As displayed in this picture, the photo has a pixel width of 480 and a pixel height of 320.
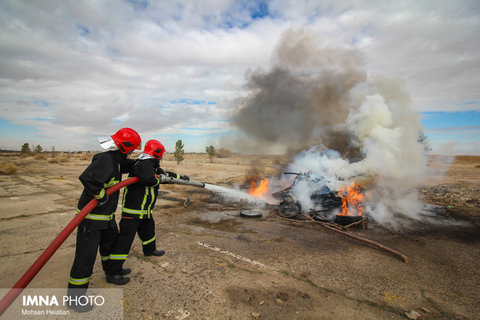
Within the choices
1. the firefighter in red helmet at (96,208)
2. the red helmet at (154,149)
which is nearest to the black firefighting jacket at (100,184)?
the firefighter in red helmet at (96,208)

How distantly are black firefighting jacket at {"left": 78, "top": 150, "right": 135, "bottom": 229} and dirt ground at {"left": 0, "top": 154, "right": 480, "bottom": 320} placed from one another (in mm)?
1106

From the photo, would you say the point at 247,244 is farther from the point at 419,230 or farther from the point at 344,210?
the point at 419,230

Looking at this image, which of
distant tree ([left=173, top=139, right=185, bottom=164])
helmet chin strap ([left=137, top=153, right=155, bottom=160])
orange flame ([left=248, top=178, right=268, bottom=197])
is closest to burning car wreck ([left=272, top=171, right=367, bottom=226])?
orange flame ([left=248, top=178, right=268, bottom=197])

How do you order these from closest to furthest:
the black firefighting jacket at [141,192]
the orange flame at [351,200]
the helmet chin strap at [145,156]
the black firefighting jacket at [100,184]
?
the black firefighting jacket at [100,184], the black firefighting jacket at [141,192], the helmet chin strap at [145,156], the orange flame at [351,200]

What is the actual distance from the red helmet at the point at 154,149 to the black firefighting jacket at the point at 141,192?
0.16 meters

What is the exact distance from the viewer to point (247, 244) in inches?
200

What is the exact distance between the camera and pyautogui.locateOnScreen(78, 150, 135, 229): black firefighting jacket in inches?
104

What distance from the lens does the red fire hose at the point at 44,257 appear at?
6.83ft

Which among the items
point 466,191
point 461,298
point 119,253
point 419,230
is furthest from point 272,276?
point 466,191

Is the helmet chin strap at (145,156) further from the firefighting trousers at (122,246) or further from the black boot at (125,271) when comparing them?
the black boot at (125,271)

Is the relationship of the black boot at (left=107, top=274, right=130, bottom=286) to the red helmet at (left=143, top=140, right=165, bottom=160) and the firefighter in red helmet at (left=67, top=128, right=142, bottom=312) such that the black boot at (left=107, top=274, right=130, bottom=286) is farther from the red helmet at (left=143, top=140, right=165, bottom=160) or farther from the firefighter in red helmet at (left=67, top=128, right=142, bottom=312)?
the red helmet at (left=143, top=140, right=165, bottom=160)

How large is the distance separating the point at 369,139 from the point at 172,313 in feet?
39.8

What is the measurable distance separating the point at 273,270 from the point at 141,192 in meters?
2.52

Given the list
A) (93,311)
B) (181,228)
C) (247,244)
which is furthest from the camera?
(181,228)
